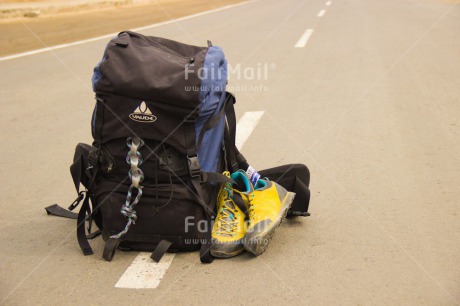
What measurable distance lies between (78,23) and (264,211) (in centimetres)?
1428

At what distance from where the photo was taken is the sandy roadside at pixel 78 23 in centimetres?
1352

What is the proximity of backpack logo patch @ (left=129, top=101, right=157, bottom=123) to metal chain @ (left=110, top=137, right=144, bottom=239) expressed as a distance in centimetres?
11

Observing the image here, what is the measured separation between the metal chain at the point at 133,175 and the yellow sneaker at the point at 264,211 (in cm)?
62

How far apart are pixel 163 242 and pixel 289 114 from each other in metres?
3.54

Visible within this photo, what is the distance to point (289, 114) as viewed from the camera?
689cm

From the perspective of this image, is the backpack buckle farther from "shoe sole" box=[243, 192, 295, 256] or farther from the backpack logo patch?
"shoe sole" box=[243, 192, 295, 256]

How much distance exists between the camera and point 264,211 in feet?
12.0

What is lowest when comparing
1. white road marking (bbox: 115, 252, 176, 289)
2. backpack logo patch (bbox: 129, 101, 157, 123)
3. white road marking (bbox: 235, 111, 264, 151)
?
white road marking (bbox: 235, 111, 264, 151)

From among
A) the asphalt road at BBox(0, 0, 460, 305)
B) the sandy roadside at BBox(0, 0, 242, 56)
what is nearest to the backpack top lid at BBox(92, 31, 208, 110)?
the asphalt road at BBox(0, 0, 460, 305)

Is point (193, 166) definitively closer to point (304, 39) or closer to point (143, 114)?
point (143, 114)

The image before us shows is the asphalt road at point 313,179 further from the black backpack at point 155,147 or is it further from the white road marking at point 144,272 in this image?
the black backpack at point 155,147

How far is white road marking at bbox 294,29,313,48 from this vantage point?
11.7 meters

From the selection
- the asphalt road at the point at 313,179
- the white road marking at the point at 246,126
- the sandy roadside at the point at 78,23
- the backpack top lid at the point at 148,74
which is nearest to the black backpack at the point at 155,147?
the backpack top lid at the point at 148,74

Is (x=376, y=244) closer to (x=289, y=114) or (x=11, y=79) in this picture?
(x=289, y=114)
